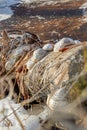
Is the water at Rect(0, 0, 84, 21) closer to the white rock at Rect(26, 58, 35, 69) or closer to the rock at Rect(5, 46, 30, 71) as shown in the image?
the rock at Rect(5, 46, 30, 71)

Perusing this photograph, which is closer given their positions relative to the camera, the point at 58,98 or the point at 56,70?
the point at 58,98

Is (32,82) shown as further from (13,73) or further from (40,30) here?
(40,30)

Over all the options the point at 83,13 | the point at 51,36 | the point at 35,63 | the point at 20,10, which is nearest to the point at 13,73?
the point at 35,63

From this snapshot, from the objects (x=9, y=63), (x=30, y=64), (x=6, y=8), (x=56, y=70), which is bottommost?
(x=6, y=8)

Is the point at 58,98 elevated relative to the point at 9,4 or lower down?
elevated

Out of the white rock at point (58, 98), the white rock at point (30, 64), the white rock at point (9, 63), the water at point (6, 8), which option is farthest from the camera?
the water at point (6, 8)

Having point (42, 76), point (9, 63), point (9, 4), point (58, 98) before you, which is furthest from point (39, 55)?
point (9, 4)

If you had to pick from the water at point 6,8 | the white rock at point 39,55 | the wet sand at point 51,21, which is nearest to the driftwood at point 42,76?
the white rock at point 39,55

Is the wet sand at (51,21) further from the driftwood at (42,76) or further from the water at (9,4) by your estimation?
the driftwood at (42,76)

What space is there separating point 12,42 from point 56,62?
1293mm

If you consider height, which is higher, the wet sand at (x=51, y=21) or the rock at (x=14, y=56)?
the rock at (x=14, y=56)

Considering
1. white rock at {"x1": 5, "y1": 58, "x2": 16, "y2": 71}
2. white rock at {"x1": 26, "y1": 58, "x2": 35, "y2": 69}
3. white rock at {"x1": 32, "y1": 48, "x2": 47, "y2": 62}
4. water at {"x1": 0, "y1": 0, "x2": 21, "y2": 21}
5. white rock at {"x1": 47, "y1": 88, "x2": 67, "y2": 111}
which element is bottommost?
water at {"x1": 0, "y1": 0, "x2": 21, "y2": 21}

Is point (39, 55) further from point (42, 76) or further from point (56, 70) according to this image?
point (56, 70)

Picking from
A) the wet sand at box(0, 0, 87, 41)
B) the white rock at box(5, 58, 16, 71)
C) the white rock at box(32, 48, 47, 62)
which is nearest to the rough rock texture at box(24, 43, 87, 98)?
the white rock at box(32, 48, 47, 62)
